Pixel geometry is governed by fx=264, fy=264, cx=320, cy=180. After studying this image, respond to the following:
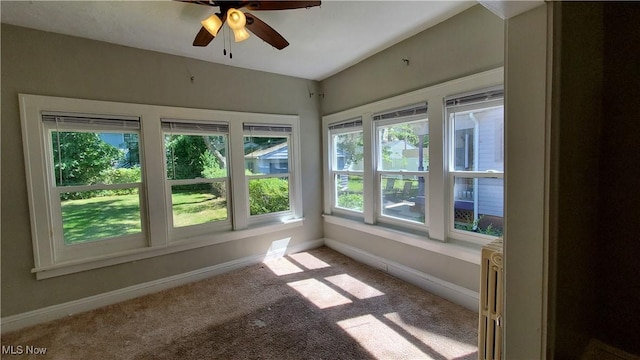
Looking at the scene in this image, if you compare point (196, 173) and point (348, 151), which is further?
point (348, 151)

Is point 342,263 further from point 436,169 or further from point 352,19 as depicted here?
point 352,19

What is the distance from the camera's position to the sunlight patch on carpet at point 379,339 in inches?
70.5

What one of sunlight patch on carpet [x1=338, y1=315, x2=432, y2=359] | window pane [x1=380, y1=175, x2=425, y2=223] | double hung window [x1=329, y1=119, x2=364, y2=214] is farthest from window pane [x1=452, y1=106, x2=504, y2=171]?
sunlight patch on carpet [x1=338, y1=315, x2=432, y2=359]

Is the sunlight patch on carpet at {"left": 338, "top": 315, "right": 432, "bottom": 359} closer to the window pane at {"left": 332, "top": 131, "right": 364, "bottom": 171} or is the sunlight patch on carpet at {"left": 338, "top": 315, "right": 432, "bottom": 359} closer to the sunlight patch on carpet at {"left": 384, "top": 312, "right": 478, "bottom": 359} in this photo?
the sunlight patch on carpet at {"left": 384, "top": 312, "right": 478, "bottom": 359}

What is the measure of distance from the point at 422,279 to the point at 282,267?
163 cm

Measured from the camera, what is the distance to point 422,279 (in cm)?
263

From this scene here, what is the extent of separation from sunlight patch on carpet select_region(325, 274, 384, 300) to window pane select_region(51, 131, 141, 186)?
2.34 m

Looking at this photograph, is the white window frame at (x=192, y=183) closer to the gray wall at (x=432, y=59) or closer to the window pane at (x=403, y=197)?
the gray wall at (x=432, y=59)

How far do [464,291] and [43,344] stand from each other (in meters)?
3.39

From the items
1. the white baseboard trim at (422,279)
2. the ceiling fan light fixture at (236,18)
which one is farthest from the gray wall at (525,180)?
the ceiling fan light fixture at (236,18)

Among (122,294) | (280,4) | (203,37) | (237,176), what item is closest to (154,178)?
(237,176)

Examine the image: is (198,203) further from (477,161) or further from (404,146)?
(477,161)

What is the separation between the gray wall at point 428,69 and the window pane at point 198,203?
1731mm

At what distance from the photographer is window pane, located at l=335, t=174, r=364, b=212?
350 cm
